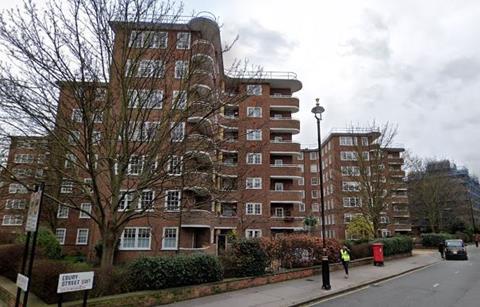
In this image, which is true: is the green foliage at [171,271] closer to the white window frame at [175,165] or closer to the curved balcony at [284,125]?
the white window frame at [175,165]

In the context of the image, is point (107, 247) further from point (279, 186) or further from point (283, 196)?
point (279, 186)

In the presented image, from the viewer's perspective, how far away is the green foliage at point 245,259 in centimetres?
1344

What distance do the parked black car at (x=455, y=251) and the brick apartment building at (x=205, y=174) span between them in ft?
47.9

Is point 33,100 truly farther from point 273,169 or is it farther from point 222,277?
point 273,169

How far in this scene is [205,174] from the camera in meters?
12.9

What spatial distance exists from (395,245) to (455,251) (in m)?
5.73

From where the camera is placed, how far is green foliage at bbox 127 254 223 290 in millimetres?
10406

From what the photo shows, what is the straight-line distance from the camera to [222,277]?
40.8 feet

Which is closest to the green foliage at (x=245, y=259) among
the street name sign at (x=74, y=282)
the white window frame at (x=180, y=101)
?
the white window frame at (x=180, y=101)

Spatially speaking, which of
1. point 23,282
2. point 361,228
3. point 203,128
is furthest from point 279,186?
point 23,282

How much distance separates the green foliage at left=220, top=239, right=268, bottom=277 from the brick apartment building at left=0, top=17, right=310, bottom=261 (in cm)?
207

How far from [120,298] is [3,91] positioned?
6.96 meters

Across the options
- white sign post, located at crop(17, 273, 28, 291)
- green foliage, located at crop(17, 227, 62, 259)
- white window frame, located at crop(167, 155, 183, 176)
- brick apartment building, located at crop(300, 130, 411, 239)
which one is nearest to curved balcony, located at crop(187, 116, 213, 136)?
white window frame, located at crop(167, 155, 183, 176)

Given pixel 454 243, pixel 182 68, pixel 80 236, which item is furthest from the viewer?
pixel 80 236
